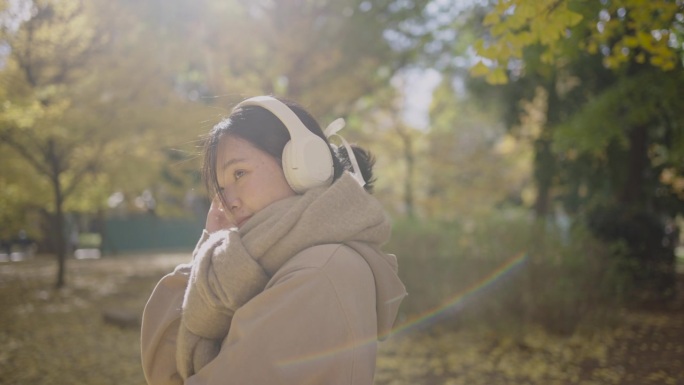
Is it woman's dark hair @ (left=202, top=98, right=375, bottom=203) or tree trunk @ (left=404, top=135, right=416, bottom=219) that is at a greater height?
woman's dark hair @ (left=202, top=98, right=375, bottom=203)

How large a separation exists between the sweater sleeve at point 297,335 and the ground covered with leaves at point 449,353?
14.0 ft

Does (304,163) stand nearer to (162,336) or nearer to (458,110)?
(162,336)

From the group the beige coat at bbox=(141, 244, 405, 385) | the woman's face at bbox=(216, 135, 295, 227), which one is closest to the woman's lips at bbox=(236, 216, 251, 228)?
the woman's face at bbox=(216, 135, 295, 227)

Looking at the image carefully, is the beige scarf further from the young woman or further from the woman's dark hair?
the woman's dark hair

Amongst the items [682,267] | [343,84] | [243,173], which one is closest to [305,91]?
[343,84]

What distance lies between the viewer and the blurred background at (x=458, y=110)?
17.8 feet

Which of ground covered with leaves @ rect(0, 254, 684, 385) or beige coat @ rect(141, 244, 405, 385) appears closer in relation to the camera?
beige coat @ rect(141, 244, 405, 385)

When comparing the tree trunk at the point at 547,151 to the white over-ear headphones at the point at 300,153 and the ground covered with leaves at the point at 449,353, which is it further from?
the white over-ear headphones at the point at 300,153

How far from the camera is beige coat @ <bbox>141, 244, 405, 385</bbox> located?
1.24 metres

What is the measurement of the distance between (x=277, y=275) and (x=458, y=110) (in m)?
14.2

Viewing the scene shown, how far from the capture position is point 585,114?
675 cm

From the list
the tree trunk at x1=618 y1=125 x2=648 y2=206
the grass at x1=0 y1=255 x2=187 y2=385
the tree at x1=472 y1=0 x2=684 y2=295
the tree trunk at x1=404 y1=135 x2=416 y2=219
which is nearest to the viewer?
the tree at x1=472 y1=0 x2=684 y2=295

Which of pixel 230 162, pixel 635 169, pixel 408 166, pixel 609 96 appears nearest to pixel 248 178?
pixel 230 162

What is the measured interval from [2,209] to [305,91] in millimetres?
6026
